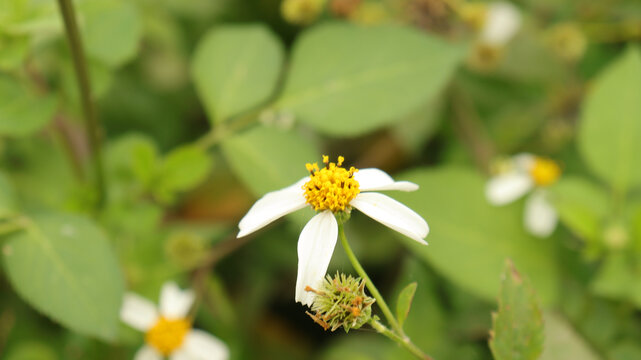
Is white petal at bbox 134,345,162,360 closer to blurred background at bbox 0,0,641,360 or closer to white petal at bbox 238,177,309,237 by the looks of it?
blurred background at bbox 0,0,641,360

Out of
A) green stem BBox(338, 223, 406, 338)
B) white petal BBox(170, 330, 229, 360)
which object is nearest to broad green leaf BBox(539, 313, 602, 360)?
green stem BBox(338, 223, 406, 338)

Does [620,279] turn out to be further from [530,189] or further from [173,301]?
[173,301]

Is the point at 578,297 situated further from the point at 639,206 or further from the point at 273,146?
the point at 273,146

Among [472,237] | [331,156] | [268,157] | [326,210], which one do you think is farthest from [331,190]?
[331,156]

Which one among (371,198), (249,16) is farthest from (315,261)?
(249,16)

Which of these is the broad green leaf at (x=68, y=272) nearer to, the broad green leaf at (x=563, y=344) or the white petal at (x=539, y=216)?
the broad green leaf at (x=563, y=344)

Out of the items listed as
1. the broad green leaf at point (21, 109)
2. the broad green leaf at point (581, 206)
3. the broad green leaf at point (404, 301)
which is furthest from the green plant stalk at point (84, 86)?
the broad green leaf at point (581, 206)
